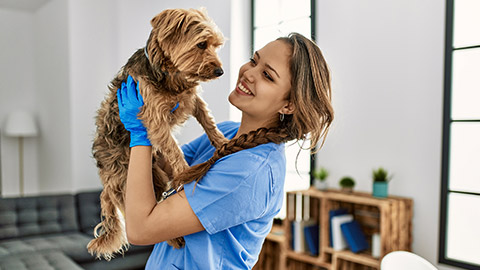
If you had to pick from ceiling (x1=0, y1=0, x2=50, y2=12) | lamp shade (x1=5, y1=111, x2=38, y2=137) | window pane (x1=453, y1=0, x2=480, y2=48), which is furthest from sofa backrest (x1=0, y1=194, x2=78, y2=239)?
window pane (x1=453, y1=0, x2=480, y2=48)

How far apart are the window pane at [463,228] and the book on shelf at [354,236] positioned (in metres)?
0.55

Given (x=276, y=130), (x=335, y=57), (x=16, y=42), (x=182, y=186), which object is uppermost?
(x=16, y=42)

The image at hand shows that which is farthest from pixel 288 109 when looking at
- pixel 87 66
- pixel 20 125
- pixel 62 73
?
pixel 20 125

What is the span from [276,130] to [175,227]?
42 cm

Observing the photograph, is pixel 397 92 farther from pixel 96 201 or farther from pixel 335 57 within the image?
pixel 96 201

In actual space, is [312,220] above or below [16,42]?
below

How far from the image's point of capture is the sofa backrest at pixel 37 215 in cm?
367

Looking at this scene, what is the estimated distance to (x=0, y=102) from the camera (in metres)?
5.52

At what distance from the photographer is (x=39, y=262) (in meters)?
2.93

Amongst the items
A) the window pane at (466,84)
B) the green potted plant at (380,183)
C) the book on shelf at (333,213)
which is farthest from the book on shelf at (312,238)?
the window pane at (466,84)

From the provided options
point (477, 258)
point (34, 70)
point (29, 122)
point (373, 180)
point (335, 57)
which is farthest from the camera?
point (34, 70)

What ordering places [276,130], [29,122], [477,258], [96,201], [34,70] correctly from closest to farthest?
[276,130] < [477,258] < [96,201] < [29,122] < [34,70]

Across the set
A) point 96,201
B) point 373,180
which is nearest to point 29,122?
point 96,201

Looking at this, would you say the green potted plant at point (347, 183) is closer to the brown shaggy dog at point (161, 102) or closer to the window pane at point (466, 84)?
the window pane at point (466, 84)
